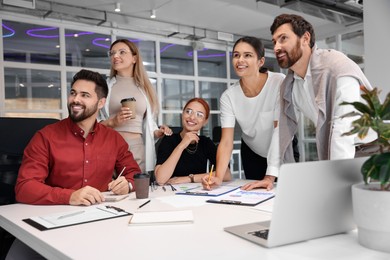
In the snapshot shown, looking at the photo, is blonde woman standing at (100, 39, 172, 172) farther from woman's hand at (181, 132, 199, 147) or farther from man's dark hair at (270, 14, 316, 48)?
man's dark hair at (270, 14, 316, 48)

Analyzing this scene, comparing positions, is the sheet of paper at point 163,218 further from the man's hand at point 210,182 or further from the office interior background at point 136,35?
the office interior background at point 136,35

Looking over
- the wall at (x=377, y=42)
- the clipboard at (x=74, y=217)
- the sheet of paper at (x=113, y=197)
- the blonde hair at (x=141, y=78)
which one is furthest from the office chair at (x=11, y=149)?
the wall at (x=377, y=42)

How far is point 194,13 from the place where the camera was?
253 inches

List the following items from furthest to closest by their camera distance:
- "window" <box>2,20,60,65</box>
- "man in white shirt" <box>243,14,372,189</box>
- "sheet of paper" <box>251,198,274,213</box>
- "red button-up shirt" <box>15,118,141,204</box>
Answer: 1. "window" <box>2,20,60,65</box>
2. "red button-up shirt" <box>15,118,141,204</box>
3. "man in white shirt" <box>243,14,372,189</box>
4. "sheet of paper" <box>251,198,274,213</box>

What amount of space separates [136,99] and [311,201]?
1.88 m

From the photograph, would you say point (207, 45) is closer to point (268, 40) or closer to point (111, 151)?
point (268, 40)

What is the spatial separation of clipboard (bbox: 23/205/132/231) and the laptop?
1.82 feet

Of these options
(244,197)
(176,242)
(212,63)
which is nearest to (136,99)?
(244,197)

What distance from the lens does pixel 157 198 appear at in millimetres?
1636

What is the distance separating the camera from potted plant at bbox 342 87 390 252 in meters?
0.76

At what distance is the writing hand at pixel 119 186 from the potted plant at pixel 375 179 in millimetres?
1143

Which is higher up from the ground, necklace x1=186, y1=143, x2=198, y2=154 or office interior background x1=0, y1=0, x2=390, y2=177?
office interior background x1=0, y1=0, x2=390, y2=177

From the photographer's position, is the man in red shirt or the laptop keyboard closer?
the laptop keyboard

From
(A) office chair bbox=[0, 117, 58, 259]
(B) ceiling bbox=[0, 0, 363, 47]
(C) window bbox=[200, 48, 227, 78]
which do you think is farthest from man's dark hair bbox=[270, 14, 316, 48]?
(C) window bbox=[200, 48, 227, 78]
